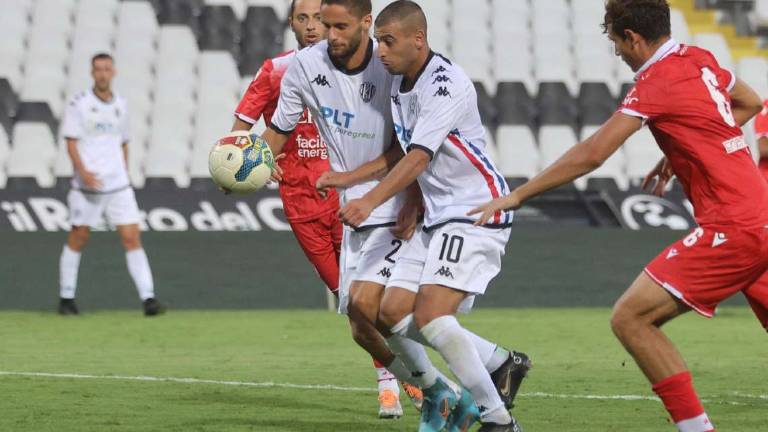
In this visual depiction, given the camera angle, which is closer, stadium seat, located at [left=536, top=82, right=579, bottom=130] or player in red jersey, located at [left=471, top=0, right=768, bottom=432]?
player in red jersey, located at [left=471, top=0, right=768, bottom=432]

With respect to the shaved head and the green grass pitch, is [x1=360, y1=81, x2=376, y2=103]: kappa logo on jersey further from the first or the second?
the green grass pitch

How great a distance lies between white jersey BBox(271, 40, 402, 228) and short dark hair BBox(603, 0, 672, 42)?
5.29 ft

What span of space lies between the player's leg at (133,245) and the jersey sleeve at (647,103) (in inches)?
352

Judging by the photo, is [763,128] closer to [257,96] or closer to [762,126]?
[762,126]

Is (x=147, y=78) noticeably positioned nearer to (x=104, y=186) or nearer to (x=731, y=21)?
(x=104, y=186)

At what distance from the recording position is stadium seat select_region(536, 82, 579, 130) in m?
19.3

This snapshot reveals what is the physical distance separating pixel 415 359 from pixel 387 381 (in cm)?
95

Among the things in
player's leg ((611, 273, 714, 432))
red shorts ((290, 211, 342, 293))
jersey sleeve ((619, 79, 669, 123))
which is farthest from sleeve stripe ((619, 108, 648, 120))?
red shorts ((290, 211, 342, 293))

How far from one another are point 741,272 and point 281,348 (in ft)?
20.0

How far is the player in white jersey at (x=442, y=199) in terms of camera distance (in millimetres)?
6562

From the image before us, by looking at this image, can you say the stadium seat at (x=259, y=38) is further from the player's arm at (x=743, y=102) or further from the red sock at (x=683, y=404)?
the red sock at (x=683, y=404)

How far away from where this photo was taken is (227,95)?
64.1 feet

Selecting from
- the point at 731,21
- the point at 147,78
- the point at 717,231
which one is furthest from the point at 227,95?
the point at 717,231

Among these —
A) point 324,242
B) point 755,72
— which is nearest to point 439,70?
point 324,242
